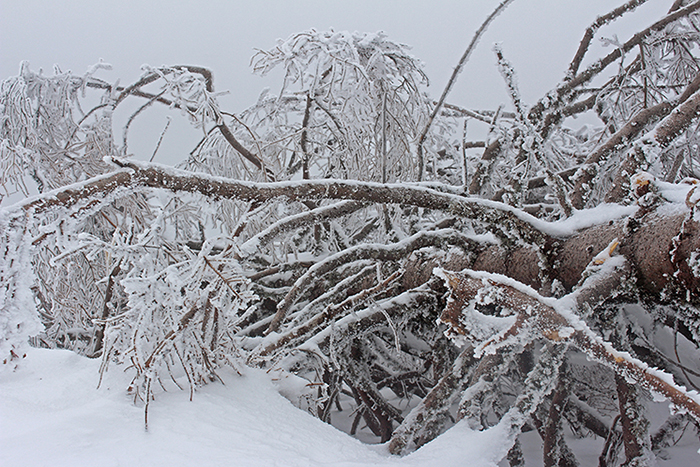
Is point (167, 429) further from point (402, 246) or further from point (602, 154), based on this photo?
point (602, 154)

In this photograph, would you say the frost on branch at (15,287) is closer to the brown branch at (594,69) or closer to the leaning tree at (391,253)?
the leaning tree at (391,253)

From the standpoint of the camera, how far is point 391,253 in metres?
1.72

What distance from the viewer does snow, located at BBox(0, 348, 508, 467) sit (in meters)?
0.84

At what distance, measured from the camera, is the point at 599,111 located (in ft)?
9.64

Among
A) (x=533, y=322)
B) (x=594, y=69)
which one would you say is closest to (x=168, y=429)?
(x=533, y=322)

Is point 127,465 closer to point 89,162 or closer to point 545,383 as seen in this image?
point 545,383

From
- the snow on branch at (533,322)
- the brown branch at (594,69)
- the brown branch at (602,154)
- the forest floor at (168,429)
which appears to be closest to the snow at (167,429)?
the forest floor at (168,429)

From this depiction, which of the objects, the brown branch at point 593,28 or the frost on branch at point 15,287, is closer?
the frost on branch at point 15,287

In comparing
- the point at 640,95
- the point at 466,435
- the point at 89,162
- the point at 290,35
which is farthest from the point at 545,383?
the point at 89,162

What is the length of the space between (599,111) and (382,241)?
1.81 metres

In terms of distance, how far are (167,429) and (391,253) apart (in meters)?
1.02

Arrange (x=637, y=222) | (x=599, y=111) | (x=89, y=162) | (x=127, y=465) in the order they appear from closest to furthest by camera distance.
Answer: (x=127, y=465), (x=637, y=222), (x=89, y=162), (x=599, y=111)

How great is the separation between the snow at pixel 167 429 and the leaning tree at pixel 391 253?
7cm

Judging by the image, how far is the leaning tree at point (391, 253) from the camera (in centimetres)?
109
